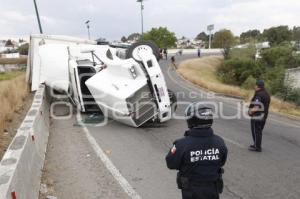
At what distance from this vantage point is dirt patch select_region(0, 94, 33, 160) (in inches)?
366

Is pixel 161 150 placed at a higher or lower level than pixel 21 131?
lower

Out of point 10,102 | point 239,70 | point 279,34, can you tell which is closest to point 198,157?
point 10,102

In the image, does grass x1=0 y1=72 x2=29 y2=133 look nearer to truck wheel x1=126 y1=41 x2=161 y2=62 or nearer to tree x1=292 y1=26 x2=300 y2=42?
truck wheel x1=126 y1=41 x2=161 y2=62

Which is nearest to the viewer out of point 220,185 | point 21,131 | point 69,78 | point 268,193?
point 220,185

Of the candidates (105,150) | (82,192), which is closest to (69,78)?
(105,150)

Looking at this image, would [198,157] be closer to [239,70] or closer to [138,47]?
[138,47]

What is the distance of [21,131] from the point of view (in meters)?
7.14

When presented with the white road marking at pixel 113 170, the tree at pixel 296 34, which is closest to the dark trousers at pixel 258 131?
the white road marking at pixel 113 170

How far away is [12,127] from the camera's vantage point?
11.6 metres

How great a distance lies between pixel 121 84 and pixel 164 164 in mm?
4382

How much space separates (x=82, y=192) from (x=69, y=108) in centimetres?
941

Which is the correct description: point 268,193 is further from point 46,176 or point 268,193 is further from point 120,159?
point 46,176

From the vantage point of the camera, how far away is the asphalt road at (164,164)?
6641 mm

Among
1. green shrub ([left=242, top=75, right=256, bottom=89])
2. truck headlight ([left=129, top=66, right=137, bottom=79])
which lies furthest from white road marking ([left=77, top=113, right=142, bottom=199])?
green shrub ([left=242, top=75, right=256, bottom=89])
